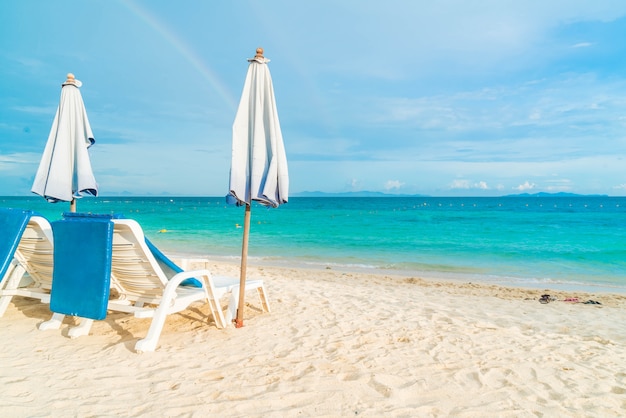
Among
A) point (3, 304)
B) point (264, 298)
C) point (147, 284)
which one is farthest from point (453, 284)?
point (3, 304)

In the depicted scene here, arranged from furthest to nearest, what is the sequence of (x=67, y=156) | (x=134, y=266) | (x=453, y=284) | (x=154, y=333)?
(x=453, y=284), (x=67, y=156), (x=134, y=266), (x=154, y=333)

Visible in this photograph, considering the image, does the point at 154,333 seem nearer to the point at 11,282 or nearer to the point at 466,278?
the point at 11,282

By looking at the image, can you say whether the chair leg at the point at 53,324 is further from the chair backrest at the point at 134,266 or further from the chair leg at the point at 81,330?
the chair backrest at the point at 134,266

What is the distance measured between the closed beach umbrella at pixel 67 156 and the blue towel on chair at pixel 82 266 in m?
2.20

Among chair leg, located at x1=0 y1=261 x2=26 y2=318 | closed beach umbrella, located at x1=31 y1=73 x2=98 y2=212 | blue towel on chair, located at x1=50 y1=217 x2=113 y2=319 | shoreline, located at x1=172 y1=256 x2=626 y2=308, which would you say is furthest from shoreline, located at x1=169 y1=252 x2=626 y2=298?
blue towel on chair, located at x1=50 y1=217 x2=113 y2=319

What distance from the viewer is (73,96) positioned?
18.0 feet

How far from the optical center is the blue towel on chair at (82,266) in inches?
135

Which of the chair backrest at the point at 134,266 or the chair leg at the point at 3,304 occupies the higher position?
the chair backrest at the point at 134,266

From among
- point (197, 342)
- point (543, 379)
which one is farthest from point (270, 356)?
point (543, 379)

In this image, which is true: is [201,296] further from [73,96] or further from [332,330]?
[73,96]

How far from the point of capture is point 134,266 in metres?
3.60

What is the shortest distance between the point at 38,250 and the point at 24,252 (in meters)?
0.23

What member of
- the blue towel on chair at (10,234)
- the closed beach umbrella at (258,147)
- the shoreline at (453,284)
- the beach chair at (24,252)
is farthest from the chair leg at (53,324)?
the shoreline at (453,284)

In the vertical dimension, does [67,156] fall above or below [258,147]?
below
